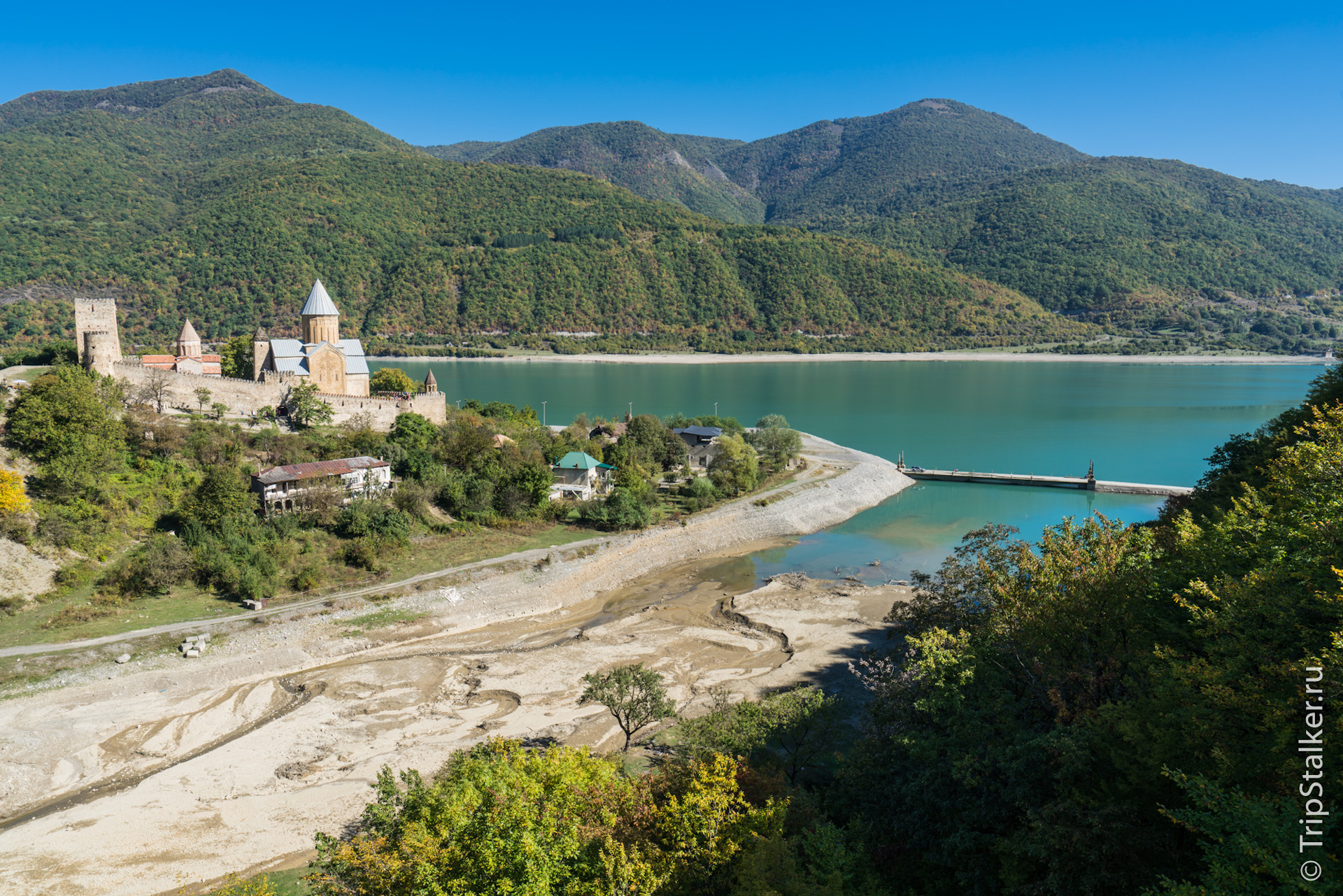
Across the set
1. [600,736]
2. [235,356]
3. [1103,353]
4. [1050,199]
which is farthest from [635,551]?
[1050,199]

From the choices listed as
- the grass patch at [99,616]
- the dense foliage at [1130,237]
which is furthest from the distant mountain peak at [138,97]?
the grass patch at [99,616]

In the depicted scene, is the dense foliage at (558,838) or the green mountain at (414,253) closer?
the dense foliage at (558,838)

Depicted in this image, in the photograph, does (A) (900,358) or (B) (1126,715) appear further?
(A) (900,358)

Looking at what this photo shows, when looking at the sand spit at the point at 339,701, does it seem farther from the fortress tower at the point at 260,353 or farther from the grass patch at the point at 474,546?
the fortress tower at the point at 260,353

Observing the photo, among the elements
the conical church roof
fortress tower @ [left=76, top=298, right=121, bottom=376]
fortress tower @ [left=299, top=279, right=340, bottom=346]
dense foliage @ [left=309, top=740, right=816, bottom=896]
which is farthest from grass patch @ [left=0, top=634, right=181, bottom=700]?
the conical church roof

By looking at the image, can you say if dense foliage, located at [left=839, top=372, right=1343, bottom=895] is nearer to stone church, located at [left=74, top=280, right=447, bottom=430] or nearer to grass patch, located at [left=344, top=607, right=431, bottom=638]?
grass patch, located at [left=344, top=607, right=431, bottom=638]

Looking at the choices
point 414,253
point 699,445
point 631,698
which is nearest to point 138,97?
point 414,253


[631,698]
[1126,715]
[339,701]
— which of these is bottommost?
[339,701]

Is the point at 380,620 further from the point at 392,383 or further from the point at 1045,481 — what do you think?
the point at 1045,481
